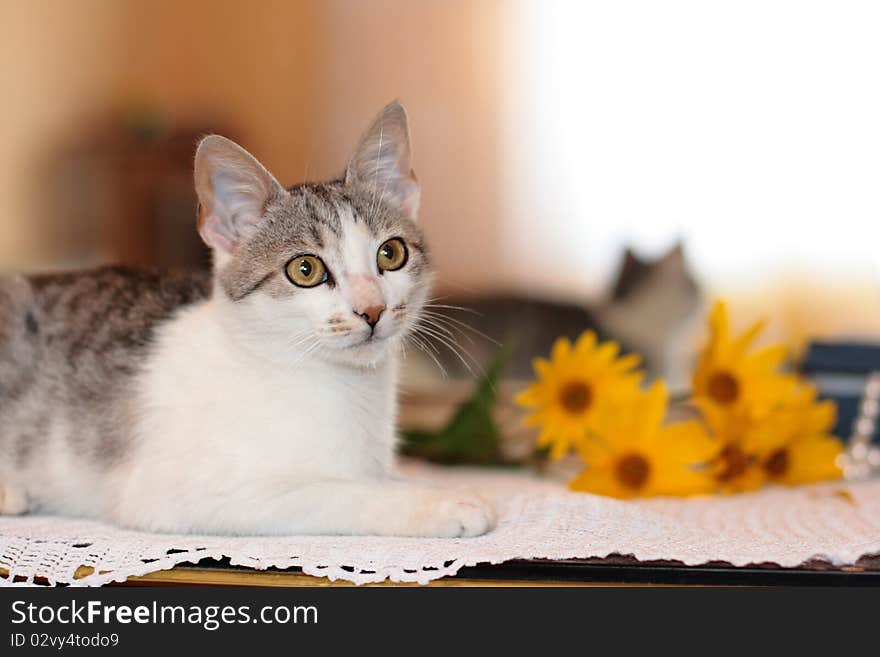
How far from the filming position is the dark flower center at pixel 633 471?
5.19 ft

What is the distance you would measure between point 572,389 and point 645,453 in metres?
0.20

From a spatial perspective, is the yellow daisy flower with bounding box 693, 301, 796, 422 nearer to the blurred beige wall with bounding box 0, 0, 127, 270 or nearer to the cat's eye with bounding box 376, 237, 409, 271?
the cat's eye with bounding box 376, 237, 409, 271

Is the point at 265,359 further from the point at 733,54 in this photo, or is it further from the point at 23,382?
the point at 733,54

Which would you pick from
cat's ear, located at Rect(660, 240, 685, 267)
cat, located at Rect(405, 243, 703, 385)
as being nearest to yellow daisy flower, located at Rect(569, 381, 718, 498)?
cat, located at Rect(405, 243, 703, 385)

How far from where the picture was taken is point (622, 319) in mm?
3164

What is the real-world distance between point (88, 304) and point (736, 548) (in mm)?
1147

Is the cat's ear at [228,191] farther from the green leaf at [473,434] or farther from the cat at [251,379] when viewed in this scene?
the green leaf at [473,434]

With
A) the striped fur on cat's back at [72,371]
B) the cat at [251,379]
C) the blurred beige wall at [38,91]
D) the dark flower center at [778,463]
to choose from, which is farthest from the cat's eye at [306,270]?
the blurred beige wall at [38,91]

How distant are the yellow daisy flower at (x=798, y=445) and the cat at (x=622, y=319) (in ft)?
3.54

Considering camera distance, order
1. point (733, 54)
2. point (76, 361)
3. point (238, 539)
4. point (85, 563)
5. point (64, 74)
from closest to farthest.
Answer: point (85, 563)
point (238, 539)
point (76, 361)
point (64, 74)
point (733, 54)

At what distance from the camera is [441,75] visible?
224 inches

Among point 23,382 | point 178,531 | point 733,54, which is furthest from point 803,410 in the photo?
point 733,54

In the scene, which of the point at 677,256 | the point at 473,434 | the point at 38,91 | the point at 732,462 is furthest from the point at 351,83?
the point at 732,462

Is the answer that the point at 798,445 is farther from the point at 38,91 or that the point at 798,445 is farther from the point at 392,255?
the point at 38,91
